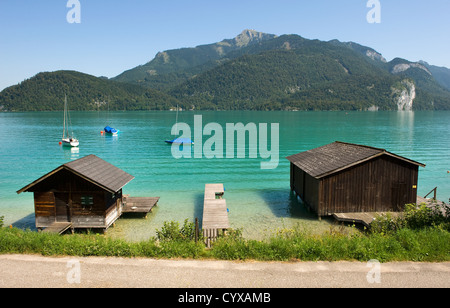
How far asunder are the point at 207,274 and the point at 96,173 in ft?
35.3

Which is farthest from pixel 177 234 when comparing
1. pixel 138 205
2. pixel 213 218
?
pixel 138 205

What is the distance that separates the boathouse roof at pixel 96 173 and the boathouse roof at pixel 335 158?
38.5 ft

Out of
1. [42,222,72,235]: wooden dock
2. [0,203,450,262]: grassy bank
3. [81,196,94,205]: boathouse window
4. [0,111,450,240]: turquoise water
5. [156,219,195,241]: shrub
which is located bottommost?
[0,111,450,240]: turquoise water

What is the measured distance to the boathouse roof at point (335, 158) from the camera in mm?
18855

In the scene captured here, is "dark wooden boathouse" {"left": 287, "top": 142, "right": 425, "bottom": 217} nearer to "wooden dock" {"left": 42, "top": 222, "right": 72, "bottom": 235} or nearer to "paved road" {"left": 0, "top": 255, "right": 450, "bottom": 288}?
"paved road" {"left": 0, "top": 255, "right": 450, "bottom": 288}

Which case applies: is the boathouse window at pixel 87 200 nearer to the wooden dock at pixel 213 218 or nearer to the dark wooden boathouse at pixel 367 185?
the wooden dock at pixel 213 218

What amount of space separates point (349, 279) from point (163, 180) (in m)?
26.3

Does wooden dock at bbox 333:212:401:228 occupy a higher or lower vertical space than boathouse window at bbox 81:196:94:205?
lower

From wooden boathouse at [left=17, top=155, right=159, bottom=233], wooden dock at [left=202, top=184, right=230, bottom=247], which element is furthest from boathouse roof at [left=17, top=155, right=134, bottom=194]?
wooden dock at [left=202, top=184, right=230, bottom=247]

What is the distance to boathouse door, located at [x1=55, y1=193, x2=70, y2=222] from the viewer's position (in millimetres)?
17391

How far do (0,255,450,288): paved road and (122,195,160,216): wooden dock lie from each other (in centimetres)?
988

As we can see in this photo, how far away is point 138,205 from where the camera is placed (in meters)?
21.9
